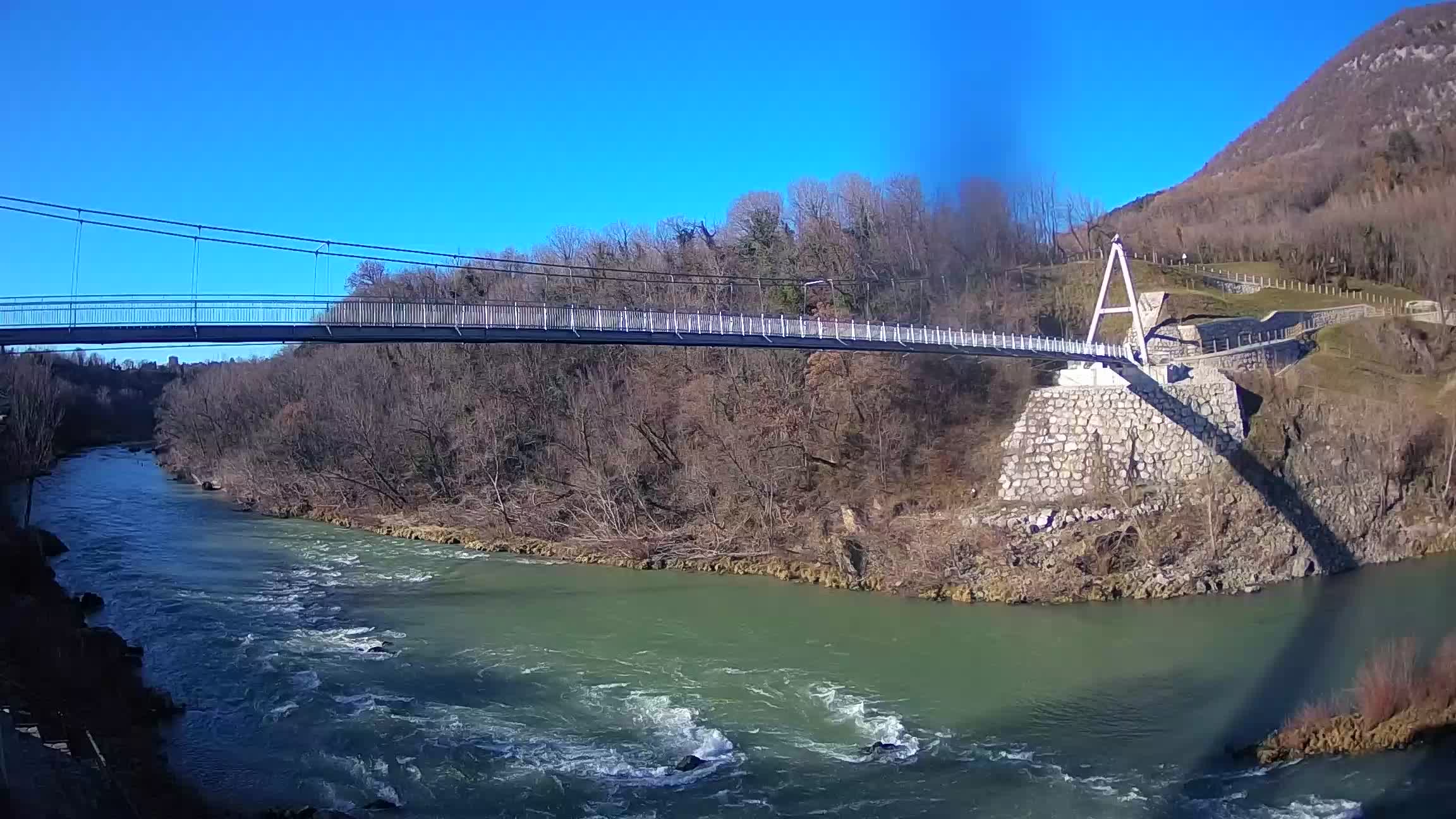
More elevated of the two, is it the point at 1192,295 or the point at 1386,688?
the point at 1192,295

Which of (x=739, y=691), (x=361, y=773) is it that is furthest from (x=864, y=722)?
(x=361, y=773)

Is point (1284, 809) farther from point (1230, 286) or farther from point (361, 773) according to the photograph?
point (1230, 286)

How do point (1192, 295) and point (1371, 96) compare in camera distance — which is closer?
point (1192, 295)

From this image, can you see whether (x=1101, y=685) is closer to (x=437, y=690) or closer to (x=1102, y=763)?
(x=1102, y=763)

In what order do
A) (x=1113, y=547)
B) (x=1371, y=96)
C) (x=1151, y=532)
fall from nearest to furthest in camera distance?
(x=1113, y=547), (x=1151, y=532), (x=1371, y=96)

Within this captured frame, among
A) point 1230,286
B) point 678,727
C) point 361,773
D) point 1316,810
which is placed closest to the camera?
point 1316,810

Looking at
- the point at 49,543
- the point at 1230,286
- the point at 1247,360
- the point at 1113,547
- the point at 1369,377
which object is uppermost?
the point at 1230,286

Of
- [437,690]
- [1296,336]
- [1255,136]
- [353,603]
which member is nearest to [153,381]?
[353,603]
